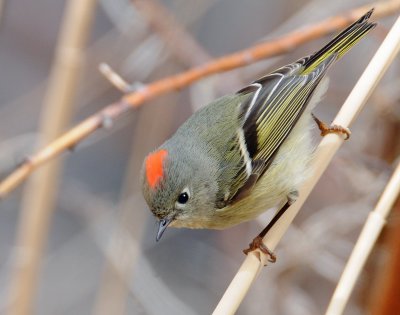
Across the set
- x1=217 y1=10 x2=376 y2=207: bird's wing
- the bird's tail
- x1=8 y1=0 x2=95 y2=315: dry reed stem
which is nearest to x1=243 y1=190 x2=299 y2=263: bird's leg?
x1=217 y1=10 x2=376 y2=207: bird's wing

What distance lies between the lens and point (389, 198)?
78.2 inches

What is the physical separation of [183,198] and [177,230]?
2.28 meters

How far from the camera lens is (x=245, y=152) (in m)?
2.49

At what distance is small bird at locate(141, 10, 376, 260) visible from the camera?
2.32 m

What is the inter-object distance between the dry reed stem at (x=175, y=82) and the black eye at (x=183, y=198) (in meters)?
0.33

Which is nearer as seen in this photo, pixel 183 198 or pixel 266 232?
pixel 266 232

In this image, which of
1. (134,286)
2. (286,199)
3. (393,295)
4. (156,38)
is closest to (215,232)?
(134,286)

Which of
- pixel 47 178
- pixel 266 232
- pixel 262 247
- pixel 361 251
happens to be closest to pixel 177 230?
pixel 47 178

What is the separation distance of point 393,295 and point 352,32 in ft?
2.90

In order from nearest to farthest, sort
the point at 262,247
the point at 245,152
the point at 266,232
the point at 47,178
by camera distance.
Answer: the point at 262,247, the point at 266,232, the point at 245,152, the point at 47,178

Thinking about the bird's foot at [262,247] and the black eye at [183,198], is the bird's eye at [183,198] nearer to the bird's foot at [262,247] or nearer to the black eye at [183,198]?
the black eye at [183,198]

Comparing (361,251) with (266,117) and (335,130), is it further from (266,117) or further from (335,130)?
(266,117)

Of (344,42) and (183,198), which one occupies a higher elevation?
(344,42)

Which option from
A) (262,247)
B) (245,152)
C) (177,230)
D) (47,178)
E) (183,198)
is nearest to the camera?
(262,247)
